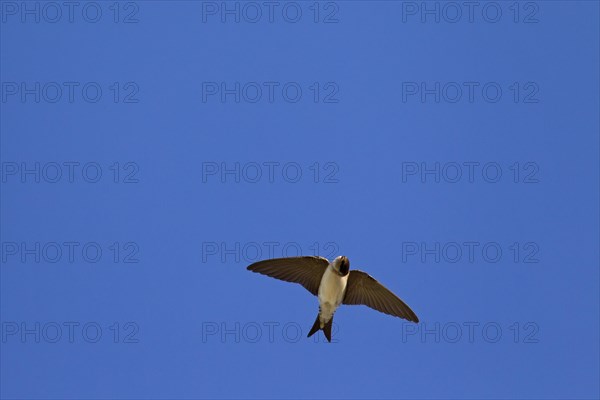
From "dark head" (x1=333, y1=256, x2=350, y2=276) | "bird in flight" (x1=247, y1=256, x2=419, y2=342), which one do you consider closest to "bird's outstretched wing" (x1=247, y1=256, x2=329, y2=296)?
"bird in flight" (x1=247, y1=256, x2=419, y2=342)

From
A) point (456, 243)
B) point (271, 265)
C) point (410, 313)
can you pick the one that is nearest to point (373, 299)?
point (410, 313)

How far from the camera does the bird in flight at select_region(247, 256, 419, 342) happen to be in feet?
28.6

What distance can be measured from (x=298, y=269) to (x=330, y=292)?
13.5 inches

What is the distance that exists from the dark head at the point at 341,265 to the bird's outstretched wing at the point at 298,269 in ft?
0.59

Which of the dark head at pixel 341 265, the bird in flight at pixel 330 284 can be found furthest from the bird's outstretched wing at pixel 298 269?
the dark head at pixel 341 265

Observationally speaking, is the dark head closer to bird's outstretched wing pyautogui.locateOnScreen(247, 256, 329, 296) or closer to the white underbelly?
the white underbelly

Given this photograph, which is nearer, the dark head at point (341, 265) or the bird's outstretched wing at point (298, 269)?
the dark head at point (341, 265)

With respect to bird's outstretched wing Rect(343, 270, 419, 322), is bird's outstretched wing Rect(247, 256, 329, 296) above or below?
above

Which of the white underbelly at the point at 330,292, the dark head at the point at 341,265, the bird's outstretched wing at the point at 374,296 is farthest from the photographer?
the bird's outstretched wing at the point at 374,296

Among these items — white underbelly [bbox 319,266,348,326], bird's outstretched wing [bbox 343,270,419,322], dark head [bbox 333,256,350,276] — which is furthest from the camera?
bird's outstretched wing [bbox 343,270,419,322]

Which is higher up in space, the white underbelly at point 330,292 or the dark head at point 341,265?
the dark head at point 341,265

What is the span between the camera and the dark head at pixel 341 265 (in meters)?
8.53

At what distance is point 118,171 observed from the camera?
1289 centimetres

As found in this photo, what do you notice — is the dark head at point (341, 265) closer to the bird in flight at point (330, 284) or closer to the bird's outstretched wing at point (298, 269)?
the bird in flight at point (330, 284)
